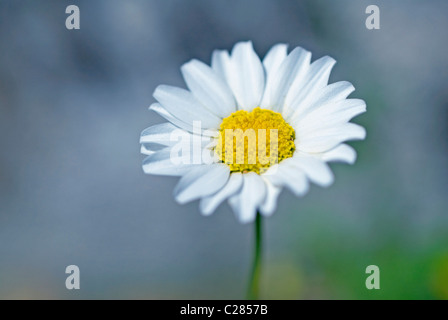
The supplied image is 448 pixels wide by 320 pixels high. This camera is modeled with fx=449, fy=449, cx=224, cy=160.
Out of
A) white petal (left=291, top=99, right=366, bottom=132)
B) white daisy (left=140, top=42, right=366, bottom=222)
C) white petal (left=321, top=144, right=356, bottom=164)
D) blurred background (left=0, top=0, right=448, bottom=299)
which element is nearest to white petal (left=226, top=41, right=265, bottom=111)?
white daisy (left=140, top=42, right=366, bottom=222)

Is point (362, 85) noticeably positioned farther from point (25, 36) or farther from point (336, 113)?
point (25, 36)

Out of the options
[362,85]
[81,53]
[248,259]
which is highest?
[81,53]

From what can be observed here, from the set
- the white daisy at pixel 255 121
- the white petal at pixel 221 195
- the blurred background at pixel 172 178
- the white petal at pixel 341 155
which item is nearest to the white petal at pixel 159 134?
the white daisy at pixel 255 121

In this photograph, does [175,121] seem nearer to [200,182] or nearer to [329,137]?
[200,182]

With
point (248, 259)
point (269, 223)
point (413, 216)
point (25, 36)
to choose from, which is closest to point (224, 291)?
point (248, 259)

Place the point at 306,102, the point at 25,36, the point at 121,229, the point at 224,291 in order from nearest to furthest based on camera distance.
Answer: the point at 306,102 < the point at 224,291 < the point at 121,229 < the point at 25,36

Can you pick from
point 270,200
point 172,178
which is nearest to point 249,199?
point 270,200

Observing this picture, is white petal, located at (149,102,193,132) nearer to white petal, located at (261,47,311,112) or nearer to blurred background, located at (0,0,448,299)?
white petal, located at (261,47,311,112)
